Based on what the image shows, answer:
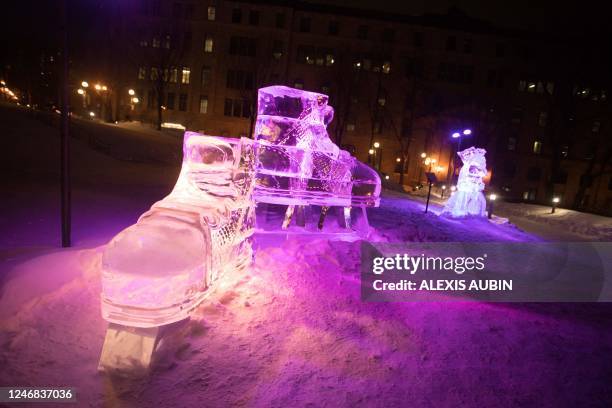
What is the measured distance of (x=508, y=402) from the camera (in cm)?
331

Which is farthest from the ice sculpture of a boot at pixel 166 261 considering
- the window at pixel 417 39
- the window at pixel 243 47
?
the window at pixel 417 39

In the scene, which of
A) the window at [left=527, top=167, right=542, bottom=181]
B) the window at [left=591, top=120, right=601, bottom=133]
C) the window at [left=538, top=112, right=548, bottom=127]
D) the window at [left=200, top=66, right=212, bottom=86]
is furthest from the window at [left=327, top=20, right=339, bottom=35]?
the window at [left=591, top=120, right=601, bottom=133]

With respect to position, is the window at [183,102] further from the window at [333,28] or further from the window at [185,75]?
the window at [333,28]

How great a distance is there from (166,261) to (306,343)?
1648 mm

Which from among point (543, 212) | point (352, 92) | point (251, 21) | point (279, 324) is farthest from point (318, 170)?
point (251, 21)

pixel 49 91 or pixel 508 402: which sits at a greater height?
pixel 49 91

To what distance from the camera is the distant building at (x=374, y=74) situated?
37062 mm

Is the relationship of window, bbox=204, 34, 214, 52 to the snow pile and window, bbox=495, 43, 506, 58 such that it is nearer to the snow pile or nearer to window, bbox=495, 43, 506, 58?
window, bbox=495, 43, 506, 58

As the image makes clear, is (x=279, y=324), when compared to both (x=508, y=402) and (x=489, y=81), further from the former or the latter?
(x=489, y=81)

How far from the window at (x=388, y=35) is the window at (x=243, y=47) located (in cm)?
1270

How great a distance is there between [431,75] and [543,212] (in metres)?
22.9

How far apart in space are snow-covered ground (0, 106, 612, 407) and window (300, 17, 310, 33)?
35.9 m

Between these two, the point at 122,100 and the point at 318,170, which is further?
the point at 122,100

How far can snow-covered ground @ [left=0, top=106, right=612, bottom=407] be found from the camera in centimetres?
321
